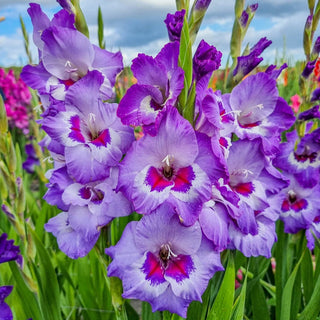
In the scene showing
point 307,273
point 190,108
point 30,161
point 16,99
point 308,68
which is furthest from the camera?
point 16,99

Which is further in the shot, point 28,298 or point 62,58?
point 28,298

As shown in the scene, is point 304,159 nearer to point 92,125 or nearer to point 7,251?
point 92,125

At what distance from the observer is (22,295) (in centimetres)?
140

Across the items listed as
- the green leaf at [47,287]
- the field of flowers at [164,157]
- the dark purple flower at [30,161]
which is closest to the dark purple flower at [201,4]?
the field of flowers at [164,157]

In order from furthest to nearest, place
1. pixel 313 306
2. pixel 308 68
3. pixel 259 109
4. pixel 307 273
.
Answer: pixel 307 273 < pixel 308 68 < pixel 313 306 < pixel 259 109

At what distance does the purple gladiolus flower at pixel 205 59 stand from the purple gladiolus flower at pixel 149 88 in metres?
0.04

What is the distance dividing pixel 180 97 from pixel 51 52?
1.09 feet

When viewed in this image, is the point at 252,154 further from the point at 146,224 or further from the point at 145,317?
the point at 145,317

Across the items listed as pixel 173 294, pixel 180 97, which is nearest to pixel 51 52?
pixel 180 97

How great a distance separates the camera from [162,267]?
0.85 meters

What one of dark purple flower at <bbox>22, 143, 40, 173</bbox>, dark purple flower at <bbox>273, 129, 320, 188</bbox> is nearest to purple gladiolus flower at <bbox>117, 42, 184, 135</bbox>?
dark purple flower at <bbox>273, 129, 320, 188</bbox>

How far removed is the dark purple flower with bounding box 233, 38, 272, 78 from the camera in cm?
94

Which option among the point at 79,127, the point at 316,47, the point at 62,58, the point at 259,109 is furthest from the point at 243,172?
the point at 316,47

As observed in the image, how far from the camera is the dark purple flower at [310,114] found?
4.72 ft
